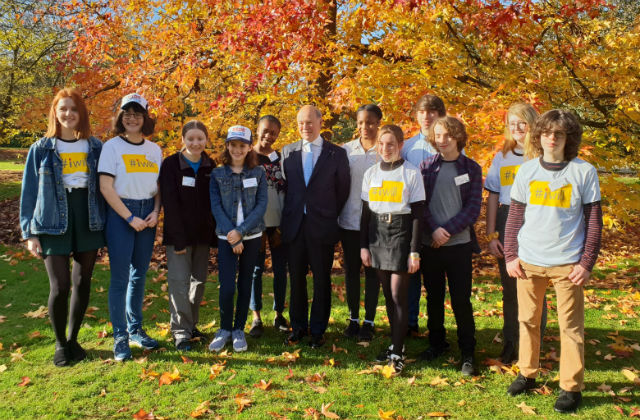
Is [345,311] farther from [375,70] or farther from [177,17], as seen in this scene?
[177,17]

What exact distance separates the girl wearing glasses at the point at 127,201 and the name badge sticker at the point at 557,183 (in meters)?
3.26

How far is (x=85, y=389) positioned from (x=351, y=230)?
2607mm

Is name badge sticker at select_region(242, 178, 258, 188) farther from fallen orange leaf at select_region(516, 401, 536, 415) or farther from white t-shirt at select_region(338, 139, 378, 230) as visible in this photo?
fallen orange leaf at select_region(516, 401, 536, 415)

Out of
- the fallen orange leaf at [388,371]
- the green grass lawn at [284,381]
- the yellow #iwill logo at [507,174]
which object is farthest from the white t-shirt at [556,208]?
the fallen orange leaf at [388,371]

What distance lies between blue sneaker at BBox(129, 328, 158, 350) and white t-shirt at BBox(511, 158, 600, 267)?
3.38m

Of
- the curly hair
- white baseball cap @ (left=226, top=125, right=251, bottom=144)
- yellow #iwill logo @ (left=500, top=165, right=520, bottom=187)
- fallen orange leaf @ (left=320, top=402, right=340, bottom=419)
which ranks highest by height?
the curly hair

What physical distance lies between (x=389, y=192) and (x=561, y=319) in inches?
61.9

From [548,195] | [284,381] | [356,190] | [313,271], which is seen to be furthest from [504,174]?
[284,381]

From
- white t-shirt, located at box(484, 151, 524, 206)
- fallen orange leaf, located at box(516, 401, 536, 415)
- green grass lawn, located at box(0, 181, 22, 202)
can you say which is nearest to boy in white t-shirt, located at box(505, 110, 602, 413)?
fallen orange leaf, located at box(516, 401, 536, 415)

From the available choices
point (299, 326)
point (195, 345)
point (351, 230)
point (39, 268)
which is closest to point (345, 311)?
point (299, 326)

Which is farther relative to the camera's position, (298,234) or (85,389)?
(298,234)

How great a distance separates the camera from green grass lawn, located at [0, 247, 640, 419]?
327 cm

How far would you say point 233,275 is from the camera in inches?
166

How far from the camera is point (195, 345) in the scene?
4363 mm
